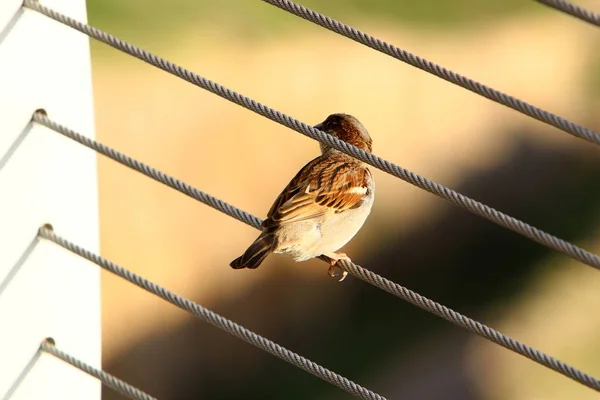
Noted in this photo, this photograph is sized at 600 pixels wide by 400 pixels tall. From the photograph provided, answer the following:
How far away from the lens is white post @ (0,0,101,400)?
2730 mm

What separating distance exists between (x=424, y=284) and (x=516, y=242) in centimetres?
130

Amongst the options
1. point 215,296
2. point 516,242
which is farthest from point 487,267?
point 215,296

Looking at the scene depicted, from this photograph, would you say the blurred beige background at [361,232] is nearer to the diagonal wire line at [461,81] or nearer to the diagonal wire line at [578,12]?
the diagonal wire line at [461,81]

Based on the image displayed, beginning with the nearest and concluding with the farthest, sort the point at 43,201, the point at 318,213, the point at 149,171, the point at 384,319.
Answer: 1. the point at 149,171
2. the point at 43,201
3. the point at 318,213
4. the point at 384,319

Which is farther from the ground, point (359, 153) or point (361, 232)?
point (361, 232)

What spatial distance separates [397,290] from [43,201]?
94cm

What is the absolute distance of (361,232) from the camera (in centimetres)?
1027

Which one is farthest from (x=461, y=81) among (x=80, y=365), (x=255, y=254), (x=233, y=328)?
(x=255, y=254)

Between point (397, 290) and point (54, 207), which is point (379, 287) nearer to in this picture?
point (397, 290)

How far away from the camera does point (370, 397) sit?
2.52 meters

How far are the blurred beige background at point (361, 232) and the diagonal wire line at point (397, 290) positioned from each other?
6.02 metres

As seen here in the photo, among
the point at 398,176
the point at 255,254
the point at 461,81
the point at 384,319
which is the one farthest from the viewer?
the point at 384,319

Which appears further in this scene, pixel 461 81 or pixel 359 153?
pixel 359 153

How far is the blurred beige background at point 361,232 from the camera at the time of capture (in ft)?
29.8
